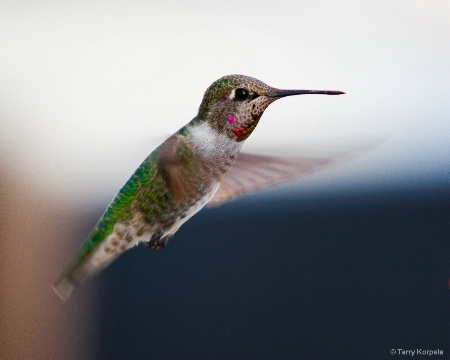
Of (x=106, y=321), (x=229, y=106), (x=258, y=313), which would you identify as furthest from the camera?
(x=106, y=321)

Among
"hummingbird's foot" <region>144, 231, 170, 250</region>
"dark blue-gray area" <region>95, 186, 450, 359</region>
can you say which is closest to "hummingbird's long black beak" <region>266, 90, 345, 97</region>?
"hummingbird's foot" <region>144, 231, 170, 250</region>

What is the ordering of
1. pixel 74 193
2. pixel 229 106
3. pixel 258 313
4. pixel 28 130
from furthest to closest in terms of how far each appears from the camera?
pixel 258 313 < pixel 28 130 < pixel 74 193 < pixel 229 106

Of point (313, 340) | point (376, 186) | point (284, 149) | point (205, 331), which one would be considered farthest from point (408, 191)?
point (284, 149)

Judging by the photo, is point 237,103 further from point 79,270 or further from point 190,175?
point 79,270

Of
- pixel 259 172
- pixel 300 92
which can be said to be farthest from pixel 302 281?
pixel 300 92

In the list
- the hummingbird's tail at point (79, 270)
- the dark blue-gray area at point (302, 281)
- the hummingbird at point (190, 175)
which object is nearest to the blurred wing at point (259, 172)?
the hummingbird at point (190, 175)

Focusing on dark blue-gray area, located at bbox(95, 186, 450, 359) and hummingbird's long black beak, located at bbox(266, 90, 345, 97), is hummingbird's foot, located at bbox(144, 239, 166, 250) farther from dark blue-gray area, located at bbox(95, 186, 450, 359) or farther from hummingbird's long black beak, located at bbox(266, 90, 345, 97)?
dark blue-gray area, located at bbox(95, 186, 450, 359)

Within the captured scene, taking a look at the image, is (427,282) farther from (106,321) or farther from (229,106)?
(229,106)

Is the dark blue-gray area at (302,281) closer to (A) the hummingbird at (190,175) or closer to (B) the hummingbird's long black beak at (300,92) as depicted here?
(A) the hummingbird at (190,175)

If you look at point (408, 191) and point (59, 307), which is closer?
point (408, 191)
